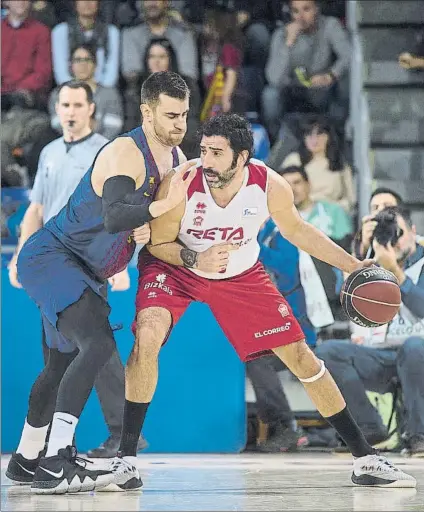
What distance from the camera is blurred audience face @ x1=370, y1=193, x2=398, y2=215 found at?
23.0 ft

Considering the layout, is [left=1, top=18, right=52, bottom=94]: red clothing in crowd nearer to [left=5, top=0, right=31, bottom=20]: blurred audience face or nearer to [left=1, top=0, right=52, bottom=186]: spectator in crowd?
[left=1, top=0, right=52, bottom=186]: spectator in crowd

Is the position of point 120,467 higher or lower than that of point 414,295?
lower

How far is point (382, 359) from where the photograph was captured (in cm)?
674

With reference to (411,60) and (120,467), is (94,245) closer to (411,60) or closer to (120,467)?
(120,467)

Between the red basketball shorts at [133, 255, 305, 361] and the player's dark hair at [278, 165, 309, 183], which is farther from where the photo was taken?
the player's dark hair at [278, 165, 309, 183]

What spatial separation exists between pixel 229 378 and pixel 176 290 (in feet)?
6.42

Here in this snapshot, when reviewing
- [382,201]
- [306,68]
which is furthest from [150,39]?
[382,201]

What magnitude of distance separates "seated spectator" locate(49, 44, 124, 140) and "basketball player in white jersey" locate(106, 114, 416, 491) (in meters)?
3.82

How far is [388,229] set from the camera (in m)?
6.67

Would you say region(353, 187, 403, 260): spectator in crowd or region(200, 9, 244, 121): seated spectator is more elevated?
region(200, 9, 244, 121): seated spectator

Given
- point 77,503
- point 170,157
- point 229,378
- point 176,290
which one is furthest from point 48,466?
point 229,378

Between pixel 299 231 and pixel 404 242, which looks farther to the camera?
pixel 404 242

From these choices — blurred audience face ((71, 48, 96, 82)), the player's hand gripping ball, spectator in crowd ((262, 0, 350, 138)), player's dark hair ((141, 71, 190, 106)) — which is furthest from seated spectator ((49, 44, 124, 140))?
the player's hand gripping ball

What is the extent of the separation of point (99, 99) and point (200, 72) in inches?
38.0
